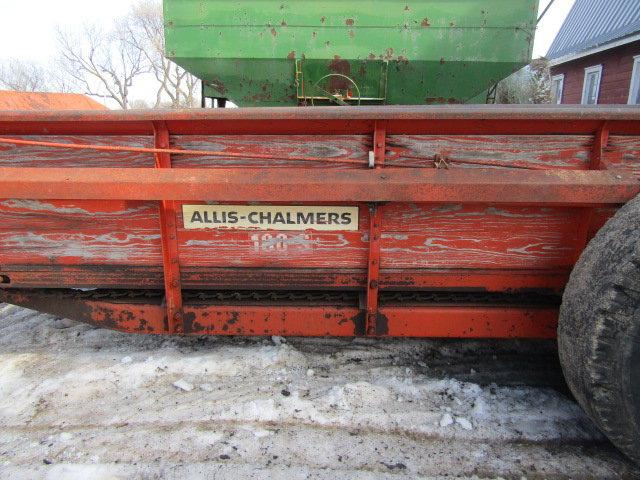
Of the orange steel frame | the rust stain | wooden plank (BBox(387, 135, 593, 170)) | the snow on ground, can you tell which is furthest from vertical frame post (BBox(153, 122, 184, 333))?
the rust stain

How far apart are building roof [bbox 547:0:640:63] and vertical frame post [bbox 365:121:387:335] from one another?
14.4 metres

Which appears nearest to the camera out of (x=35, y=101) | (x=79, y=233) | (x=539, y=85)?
(x=79, y=233)

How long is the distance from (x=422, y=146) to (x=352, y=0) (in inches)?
59.2

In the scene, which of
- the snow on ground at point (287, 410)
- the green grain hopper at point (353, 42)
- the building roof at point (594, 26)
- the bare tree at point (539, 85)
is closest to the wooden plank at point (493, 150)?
the green grain hopper at point (353, 42)

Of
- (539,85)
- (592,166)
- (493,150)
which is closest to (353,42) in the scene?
(493,150)

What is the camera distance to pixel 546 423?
2.28 m

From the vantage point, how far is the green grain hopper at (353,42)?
309 centimetres

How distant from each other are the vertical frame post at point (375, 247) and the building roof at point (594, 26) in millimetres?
14439

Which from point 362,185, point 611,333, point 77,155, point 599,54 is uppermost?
point 599,54

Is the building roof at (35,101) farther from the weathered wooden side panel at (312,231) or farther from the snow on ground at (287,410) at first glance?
the snow on ground at (287,410)

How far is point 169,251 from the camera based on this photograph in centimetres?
241

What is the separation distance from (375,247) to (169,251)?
1.11 metres

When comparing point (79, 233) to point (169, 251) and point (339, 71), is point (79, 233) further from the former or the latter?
point (339, 71)

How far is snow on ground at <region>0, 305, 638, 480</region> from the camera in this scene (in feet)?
6.66
